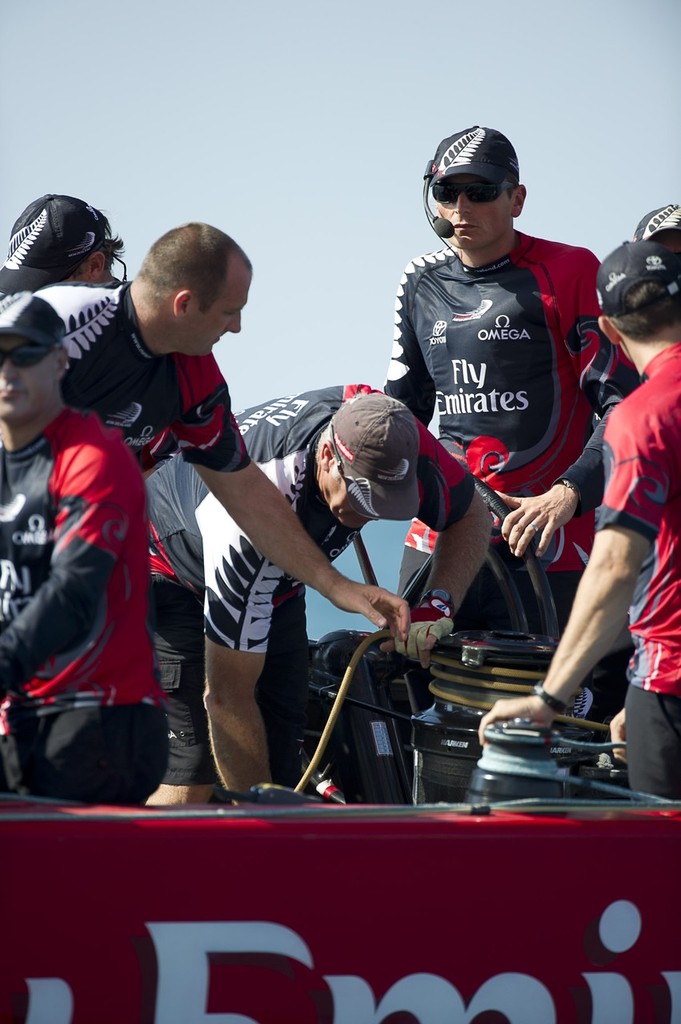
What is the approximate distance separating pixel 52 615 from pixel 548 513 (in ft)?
6.93

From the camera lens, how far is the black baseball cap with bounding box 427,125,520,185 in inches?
182

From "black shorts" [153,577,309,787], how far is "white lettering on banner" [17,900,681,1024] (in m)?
1.69

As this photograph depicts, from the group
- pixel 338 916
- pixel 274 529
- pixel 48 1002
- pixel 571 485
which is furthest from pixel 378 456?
pixel 48 1002

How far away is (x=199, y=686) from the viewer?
14.2ft

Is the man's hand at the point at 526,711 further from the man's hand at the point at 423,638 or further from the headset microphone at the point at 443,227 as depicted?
the headset microphone at the point at 443,227

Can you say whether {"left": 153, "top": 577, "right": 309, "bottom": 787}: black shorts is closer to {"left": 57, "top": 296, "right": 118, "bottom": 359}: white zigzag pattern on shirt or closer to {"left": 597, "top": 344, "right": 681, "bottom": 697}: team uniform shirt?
{"left": 57, "top": 296, "right": 118, "bottom": 359}: white zigzag pattern on shirt

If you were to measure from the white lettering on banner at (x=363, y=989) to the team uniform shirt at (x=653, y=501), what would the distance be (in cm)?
51

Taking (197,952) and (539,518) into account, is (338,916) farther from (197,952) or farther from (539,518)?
(539,518)

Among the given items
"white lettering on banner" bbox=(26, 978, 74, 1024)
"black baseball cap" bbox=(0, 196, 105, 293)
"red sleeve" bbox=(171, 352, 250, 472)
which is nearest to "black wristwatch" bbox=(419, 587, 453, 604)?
"red sleeve" bbox=(171, 352, 250, 472)

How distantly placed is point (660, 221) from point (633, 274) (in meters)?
2.00

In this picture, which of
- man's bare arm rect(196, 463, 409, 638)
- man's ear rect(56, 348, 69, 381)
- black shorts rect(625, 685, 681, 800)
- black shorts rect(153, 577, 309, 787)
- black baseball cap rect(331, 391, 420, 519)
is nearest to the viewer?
man's ear rect(56, 348, 69, 381)

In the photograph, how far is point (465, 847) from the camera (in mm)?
2672

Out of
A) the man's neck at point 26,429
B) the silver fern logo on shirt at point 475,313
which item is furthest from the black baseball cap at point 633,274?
the silver fern logo on shirt at point 475,313

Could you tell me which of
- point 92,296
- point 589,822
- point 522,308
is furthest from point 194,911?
point 522,308
